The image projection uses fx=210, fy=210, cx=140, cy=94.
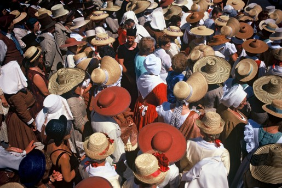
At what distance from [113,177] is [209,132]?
1501mm

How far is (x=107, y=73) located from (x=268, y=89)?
324 cm

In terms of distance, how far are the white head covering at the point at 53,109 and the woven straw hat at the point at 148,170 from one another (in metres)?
2.14

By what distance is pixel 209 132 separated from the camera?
299cm

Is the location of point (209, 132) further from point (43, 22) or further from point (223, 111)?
point (43, 22)

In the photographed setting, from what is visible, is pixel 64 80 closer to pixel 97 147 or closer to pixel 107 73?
pixel 107 73

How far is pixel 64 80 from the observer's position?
4.43m

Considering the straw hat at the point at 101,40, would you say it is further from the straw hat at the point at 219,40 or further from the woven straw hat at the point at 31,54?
the straw hat at the point at 219,40

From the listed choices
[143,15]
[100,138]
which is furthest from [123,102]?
[143,15]

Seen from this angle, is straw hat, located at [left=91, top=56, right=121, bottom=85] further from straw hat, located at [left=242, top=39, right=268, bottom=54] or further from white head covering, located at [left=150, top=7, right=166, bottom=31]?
straw hat, located at [left=242, top=39, right=268, bottom=54]

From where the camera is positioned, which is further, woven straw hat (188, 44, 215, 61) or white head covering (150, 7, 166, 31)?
white head covering (150, 7, 166, 31)

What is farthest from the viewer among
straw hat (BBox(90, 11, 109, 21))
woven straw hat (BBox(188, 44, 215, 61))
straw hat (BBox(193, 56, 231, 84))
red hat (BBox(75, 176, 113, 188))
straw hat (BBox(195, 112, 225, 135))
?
straw hat (BBox(90, 11, 109, 21))

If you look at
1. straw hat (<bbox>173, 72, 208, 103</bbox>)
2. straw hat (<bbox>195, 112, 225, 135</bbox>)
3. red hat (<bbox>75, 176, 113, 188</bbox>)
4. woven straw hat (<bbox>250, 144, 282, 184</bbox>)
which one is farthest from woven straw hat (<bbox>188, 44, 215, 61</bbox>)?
red hat (<bbox>75, 176, 113, 188</bbox>)

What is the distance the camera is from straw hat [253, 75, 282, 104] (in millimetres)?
4004

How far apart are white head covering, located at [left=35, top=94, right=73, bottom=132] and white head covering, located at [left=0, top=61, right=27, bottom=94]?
3.25 ft
